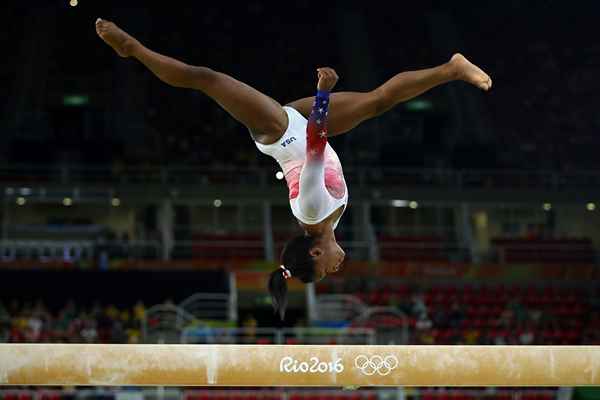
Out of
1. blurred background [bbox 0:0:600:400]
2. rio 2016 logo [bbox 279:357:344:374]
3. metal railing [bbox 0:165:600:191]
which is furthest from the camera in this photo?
metal railing [bbox 0:165:600:191]

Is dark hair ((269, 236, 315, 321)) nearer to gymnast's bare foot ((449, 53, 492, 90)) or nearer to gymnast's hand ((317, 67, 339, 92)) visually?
gymnast's hand ((317, 67, 339, 92))

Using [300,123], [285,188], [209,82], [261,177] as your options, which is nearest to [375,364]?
[300,123]

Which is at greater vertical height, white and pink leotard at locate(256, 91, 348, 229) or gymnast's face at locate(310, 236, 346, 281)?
white and pink leotard at locate(256, 91, 348, 229)

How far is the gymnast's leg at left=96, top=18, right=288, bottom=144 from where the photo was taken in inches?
240

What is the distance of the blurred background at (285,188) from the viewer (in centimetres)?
2070

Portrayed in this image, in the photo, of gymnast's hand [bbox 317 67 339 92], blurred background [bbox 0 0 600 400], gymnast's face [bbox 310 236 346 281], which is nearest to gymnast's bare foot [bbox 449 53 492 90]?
gymnast's hand [bbox 317 67 339 92]

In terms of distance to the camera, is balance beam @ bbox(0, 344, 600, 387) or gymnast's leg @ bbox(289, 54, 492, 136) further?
gymnast's leg @ bbox(289, 54, 492, 136)

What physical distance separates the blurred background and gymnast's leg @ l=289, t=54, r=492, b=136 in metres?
9.84

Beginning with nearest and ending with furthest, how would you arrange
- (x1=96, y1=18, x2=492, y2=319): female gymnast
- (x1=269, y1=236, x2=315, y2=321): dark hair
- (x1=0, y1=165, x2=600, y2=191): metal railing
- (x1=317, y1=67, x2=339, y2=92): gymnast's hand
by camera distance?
(x1=317, y1=67, x2=339, y2=92): gymnast's hand → (x1=96, y1=18, x2=492, y2=319): female gymnast → (x1=269, y1=236, x2=315, y2=321): dark hair → (x1=0, y1=165, x2=600, y2=191): metal railing

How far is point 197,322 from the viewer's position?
1898 centimetres

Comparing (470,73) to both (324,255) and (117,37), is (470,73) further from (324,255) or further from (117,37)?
(117,37)

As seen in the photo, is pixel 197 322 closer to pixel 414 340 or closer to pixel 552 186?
pixel 414 340

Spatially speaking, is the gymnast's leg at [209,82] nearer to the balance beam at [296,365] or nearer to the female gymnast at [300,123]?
the female gymnast at [300,123]

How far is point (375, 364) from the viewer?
604 centimetres
